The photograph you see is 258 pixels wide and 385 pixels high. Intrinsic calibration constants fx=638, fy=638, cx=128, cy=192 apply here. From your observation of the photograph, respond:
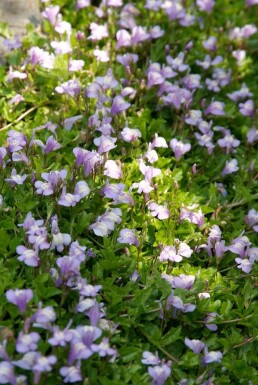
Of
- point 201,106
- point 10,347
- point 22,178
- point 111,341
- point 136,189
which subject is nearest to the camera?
point 10,347

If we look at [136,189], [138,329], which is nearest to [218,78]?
[136,189]

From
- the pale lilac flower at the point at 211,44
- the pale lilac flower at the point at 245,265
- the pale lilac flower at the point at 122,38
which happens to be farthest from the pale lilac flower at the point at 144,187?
the pale lilac flower at the point at 211,44

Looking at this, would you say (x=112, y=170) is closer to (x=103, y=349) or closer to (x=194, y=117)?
(x=194, y=117)

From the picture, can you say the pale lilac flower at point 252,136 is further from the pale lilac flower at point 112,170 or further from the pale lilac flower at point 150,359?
the pale lilac flower at point 150,359

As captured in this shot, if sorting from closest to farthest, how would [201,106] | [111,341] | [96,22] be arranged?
[111,341] < [201,106] < [96,22]

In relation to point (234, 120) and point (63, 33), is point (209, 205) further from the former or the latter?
point (63, 33)

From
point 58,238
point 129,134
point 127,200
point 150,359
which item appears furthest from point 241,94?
point 150,359

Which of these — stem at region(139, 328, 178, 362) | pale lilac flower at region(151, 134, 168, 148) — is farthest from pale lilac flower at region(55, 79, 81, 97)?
stem at region(139, 328, 178, 362)
